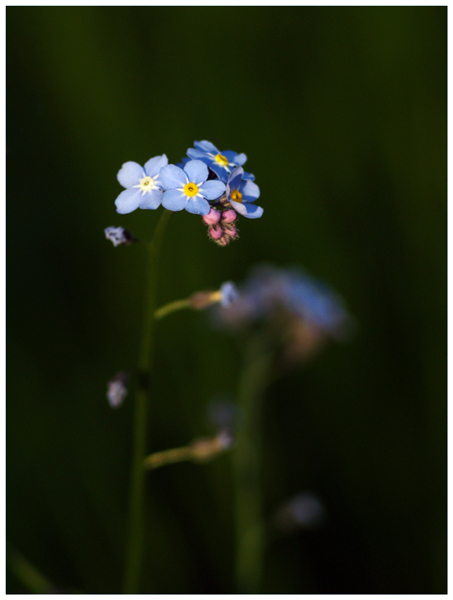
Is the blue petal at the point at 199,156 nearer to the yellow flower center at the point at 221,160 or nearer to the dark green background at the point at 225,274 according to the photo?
the yellow flower center at the point at 221,160

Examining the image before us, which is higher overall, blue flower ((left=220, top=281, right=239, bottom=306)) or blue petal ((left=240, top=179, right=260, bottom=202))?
blue petal ((left=240, top=179, right=260, bottom=202))

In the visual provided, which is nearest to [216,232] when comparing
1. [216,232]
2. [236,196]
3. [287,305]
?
[216,232]

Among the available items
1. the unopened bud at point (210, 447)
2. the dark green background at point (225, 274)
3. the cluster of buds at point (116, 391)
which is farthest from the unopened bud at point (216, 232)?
the dark green background at point (225, 274)

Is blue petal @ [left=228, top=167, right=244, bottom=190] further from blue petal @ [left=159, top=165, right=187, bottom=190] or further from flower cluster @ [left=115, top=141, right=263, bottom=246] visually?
blue petal @ [left=159, top=165, right=187, bottom=190]

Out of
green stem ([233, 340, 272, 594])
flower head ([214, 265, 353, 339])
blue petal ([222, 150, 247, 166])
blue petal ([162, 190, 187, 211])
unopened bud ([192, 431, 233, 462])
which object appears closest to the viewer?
blue petal ([162, 190, 187, 211])

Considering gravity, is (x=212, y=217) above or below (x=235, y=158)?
below

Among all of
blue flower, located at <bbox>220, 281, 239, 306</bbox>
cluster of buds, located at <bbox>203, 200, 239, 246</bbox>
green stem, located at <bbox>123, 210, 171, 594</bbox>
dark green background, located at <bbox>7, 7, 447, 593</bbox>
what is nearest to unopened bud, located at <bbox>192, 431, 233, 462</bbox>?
green stem, located at <bbox>123, 210, 171, 594</bbox>

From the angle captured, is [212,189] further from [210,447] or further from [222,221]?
[210,447]
